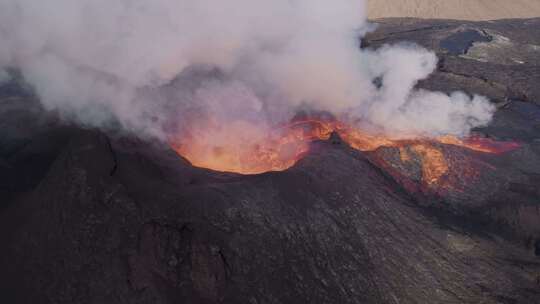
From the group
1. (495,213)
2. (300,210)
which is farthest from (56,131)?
(495,213)

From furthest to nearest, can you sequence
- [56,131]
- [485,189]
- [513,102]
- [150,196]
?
[513,102] < [485,189] < [56,131] < [150,196]

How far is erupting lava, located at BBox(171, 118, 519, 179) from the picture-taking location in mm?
12477

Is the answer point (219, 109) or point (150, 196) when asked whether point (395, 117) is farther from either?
point (150, 196)

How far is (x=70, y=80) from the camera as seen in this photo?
12.1 m

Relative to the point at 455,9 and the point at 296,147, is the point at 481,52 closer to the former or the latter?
the point at 296,147

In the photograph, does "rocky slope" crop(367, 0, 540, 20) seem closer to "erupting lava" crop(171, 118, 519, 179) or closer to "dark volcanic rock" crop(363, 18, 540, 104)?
"dark volcanic rock" crop(363, 18, 540, 104)

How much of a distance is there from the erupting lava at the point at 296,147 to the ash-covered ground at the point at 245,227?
528mm

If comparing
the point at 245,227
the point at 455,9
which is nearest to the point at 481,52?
the point at 245,227

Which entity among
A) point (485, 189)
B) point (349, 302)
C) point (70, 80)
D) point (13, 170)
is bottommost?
point (349, 302)

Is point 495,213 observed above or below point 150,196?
below

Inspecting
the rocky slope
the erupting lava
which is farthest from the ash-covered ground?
the rocky slope

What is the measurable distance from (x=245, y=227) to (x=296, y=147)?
4.55 meters

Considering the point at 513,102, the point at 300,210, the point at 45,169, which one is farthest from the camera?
the point at 513,102

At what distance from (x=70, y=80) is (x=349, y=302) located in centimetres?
884
